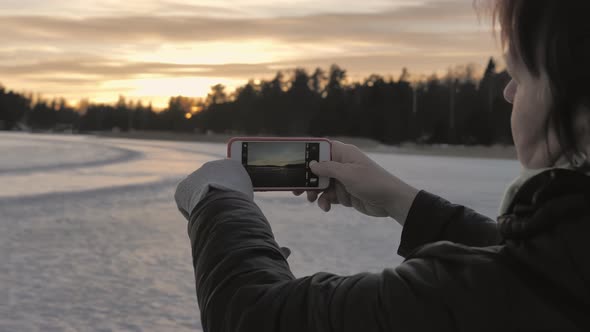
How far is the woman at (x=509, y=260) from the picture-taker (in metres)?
0.84

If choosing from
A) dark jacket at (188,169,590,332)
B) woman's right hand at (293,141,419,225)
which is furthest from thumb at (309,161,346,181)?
dark jacket at (188,169,590,332)

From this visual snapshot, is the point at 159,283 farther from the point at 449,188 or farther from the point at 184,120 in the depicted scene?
the point at 184,120

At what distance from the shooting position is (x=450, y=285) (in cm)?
Answer: 87

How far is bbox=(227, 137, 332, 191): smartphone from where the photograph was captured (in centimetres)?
199

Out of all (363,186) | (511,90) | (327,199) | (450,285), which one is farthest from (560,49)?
(327,199)

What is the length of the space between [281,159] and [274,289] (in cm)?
113

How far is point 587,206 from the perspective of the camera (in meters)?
0.83

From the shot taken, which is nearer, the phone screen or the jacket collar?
the jacket collar

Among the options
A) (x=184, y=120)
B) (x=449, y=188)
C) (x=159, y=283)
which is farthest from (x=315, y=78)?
(x=159, y=283)

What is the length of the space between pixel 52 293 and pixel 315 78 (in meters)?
103

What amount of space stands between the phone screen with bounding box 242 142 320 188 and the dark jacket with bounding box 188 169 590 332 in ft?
3.04

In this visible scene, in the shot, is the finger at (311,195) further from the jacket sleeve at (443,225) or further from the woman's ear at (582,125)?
the woman's ear at (582,125)

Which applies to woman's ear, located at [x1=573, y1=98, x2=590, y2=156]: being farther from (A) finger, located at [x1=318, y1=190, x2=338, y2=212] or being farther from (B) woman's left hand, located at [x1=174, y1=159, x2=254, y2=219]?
(A) finger, located at [x1=318, y1=190, x2=338, y2=212]

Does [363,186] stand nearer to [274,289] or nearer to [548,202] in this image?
[274,289]
